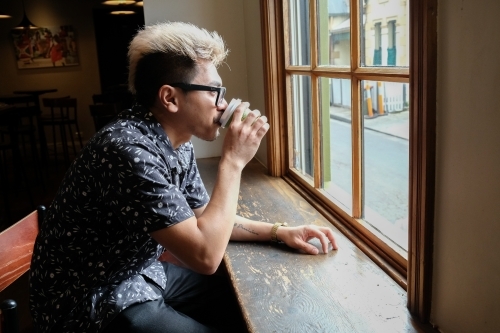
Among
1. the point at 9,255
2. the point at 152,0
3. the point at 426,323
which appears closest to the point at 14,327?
the point at 9,255

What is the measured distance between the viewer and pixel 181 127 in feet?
4.34

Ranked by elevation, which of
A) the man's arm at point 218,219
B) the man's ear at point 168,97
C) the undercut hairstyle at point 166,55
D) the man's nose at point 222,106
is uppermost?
the undercut hairstyle at point 166,55

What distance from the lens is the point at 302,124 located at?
7.06 ft

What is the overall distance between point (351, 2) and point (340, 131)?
51 centimetres

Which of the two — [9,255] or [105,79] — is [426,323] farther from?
[105,79]

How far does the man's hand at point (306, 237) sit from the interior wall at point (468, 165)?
0.47 m

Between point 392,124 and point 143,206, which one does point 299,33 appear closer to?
point 392,124

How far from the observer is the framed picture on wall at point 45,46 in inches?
310

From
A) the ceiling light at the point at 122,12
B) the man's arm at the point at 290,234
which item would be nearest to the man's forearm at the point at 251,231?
the man's arm at the point at 290,234

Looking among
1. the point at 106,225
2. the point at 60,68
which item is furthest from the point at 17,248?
the point at 60,68

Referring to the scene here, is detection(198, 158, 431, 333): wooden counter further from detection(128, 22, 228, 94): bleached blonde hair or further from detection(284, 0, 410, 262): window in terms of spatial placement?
detection(128, 22, 228, 94): bleached blonde hair

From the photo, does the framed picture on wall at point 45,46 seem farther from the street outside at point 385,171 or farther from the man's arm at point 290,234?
the man's arm at point 290,234

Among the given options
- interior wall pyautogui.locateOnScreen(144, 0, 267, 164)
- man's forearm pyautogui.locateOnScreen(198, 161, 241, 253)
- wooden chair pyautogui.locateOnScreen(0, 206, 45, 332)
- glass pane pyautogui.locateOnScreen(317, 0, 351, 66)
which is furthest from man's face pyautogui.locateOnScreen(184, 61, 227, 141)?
interior wall pyautogui.locateOnScreen(144, 0, 267, 164)

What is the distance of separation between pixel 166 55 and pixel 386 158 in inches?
29.6
